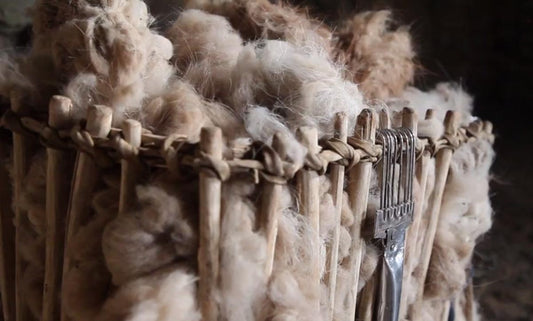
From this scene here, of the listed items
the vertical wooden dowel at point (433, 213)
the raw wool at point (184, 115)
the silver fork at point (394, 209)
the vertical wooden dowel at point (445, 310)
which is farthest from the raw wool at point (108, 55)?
the vertical wooden dowel at point (445, 310)

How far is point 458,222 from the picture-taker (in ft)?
2.63

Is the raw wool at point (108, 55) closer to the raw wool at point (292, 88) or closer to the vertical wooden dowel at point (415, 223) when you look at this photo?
the raw wool at point (292, 88)

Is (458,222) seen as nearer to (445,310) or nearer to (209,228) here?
(445,310)

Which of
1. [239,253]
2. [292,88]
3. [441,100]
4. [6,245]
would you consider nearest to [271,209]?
[239,253]

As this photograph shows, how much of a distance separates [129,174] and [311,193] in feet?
0.57

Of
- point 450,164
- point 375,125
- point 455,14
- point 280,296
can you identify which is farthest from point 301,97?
point 455,14

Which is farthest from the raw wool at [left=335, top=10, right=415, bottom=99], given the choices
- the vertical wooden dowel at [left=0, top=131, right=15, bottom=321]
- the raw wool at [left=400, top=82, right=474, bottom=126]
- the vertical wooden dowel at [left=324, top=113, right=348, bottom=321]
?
the vertical wooden dowel at [left=0, top=131, right=15, bottom=321]

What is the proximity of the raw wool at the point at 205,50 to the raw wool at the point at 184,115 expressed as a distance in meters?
0.04

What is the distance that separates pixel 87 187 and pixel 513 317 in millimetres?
1012

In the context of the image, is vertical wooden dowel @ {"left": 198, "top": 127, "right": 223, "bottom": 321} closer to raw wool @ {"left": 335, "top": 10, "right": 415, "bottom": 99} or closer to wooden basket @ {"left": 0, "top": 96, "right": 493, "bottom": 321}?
wooden basket @ {"left": 0, "top": 96, "right": 493, "bottom": 321}

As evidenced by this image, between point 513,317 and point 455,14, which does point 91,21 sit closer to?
point 455,14

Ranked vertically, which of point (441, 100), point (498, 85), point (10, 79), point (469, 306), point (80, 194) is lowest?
point (469, 306)

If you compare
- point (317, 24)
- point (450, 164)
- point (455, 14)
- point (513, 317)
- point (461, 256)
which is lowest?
point (513, 317)

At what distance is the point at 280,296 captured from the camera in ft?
1.67
